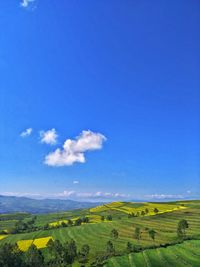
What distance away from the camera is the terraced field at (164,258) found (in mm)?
96625

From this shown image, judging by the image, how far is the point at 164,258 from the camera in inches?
4031

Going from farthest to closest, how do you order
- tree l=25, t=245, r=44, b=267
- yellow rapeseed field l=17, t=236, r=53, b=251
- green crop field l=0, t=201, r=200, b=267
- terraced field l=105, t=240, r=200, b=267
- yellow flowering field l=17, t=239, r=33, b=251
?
yellow flowering field l=17, t=239, r=33, b=251
yellow rapeseed field l=17, t=236, r=53, b=251
tree l=25, t=245, r=44, b=267
green crop field l=0, t=201, r=200, b=267
terraced field l=105, t=240, r=200, b=267

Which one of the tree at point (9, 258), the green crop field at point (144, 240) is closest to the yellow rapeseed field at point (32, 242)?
the green crop field at point (144, 240)

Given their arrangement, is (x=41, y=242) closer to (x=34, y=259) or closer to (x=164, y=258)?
(x=34, y=259)

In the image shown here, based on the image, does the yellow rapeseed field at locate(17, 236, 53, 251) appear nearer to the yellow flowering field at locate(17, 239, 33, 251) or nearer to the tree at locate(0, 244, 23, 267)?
the yellow flowering field at locate(17, 239, 33, 251)

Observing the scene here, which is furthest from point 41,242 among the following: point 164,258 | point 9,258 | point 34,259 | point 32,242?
point 164,258

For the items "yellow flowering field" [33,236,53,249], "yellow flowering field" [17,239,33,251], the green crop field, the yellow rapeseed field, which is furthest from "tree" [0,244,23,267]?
"yellow flowering field" [17,239,33,251]

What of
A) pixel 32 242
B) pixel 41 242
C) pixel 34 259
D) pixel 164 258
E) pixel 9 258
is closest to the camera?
pixel 164 258

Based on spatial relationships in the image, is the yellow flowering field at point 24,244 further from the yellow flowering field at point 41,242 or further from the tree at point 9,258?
the tree at point 9,258

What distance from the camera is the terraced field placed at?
9662cm

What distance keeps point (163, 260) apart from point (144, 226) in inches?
2933

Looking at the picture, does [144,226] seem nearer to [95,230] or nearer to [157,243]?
[95,230]

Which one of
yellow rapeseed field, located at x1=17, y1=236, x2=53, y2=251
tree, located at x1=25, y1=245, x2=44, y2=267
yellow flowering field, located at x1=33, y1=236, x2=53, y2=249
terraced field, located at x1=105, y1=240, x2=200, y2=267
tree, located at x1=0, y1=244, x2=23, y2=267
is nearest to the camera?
terraced field, located at x1=105, y1=240, x2=200, y2=267

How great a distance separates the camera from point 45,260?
4980 inches
